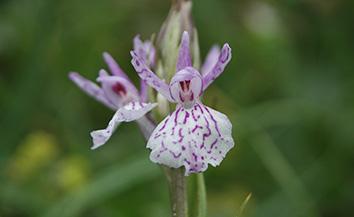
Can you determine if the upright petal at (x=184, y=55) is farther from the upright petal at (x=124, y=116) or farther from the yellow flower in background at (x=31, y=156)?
the yellow flower in background at (x=31, y=156)

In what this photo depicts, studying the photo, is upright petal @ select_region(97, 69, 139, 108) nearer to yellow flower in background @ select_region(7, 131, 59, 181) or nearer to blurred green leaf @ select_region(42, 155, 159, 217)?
blurred green leaf @ select_region(42, 155, 159, 217)

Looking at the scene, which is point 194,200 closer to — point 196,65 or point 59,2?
point 196,65

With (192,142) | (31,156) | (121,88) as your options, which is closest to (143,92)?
(121,88)

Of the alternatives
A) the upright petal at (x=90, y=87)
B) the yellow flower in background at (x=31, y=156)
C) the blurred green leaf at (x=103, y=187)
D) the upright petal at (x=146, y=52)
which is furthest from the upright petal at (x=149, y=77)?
the yellow flower in background at (x=31, y=156)

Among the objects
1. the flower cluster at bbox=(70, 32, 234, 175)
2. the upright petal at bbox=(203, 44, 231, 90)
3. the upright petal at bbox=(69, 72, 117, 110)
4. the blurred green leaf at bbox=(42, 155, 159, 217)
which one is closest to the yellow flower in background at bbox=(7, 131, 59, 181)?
the blurred green leaf at bbox=(42, 155, 159, 217)

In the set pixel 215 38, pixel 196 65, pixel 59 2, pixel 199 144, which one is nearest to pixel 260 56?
pixel 215 38

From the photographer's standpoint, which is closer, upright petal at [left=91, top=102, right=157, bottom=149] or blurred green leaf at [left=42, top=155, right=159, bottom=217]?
upright petal at [left=91, top=102, right=157, bottom=149]

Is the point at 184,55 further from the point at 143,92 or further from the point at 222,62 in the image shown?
the point at 143,92
